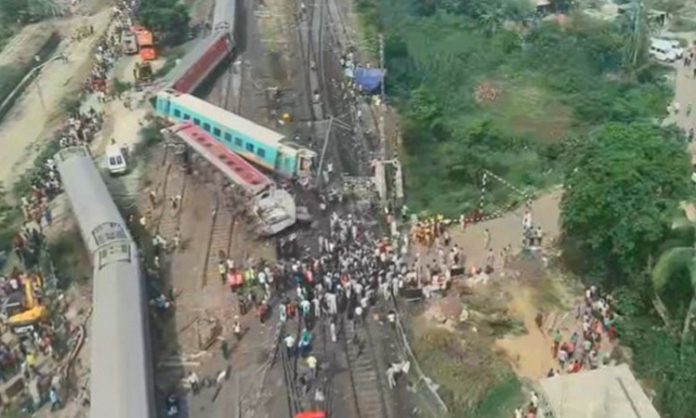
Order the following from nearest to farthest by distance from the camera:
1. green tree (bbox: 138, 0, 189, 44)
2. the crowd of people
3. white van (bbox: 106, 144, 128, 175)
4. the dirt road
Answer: the crowd of people < white van (bbox: 106, 144, 128, 175) < the dirt road < green tree (bbox: 138, 0, 189, 44)

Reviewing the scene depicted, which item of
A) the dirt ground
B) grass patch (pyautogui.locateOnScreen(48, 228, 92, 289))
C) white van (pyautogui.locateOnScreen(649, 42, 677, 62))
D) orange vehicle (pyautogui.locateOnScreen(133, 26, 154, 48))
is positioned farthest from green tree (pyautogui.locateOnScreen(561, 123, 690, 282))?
orange vehicle (pyautogui.locateOnScreen(133, 26, 154, 48))

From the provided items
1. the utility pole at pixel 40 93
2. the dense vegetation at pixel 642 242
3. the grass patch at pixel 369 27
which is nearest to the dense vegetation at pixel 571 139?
the dense vegetation at pixel 642 242

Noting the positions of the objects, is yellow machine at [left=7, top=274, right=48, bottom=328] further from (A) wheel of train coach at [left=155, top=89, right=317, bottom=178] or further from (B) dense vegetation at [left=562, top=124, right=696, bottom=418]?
(B) dense vegetation at [left=562, top=124, right=696, bottom=418]

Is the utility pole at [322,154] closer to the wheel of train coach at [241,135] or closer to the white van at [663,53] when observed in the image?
the wheel of train coach at [241,135]

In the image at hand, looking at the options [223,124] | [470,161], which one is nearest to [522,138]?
[470,161]

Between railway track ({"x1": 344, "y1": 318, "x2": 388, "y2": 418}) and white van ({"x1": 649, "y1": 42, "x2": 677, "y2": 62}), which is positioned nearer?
railway track ({"x1": 344, "y1": 318, "x2": 388, "y2": 418})

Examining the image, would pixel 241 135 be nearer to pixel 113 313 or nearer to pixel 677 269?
pixel 113 313
